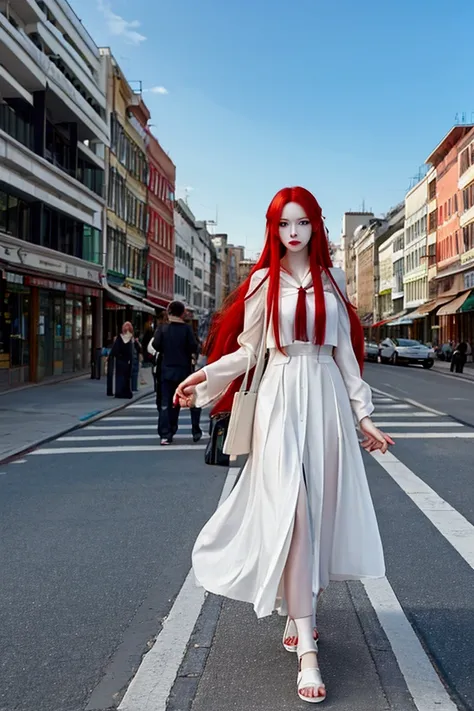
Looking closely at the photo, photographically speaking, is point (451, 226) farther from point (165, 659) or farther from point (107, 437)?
point (165, 659)

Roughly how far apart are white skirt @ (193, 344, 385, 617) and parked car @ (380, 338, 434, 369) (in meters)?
40.5

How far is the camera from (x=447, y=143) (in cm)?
5897

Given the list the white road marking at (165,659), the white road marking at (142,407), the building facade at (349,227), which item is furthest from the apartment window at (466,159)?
the building facade at (349,227)

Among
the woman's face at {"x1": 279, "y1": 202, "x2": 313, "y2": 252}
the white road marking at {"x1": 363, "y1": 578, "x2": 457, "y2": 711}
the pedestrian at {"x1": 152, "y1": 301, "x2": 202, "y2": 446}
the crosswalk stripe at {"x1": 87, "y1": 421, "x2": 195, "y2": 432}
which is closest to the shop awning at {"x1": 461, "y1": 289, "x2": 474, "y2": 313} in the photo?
the crosswalk stripe at {"x1": 87, "y1": 421, "x2": 195, "y2": 432}

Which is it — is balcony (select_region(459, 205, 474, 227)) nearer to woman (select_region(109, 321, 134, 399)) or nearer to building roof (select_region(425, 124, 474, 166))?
building roof (select_region(425, 124, 474, 166))

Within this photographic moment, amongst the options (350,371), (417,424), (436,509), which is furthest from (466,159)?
(350,371)

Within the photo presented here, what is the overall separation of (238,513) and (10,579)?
2127 millimetres

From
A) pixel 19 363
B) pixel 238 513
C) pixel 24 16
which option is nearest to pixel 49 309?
pixel 19 363

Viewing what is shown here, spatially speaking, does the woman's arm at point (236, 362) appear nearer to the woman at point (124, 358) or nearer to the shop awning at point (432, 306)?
the woman at point (124, 358)

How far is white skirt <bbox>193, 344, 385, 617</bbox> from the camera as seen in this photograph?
344cm

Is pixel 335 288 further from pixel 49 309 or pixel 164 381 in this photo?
pixel 49 309

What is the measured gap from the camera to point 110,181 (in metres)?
40.9

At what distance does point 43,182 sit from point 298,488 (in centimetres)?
2458

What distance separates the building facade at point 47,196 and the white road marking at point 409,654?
17.4 meters
